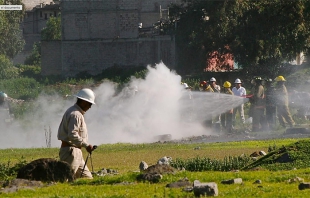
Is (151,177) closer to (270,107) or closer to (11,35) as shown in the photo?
(270,107)

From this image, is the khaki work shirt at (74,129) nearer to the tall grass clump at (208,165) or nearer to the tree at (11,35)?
the tall grass clump at (208,165)

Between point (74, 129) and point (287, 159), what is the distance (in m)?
4.14

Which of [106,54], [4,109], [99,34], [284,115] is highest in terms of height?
[99,34]

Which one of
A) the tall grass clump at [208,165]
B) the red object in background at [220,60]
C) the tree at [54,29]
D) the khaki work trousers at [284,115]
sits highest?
the tree at [54,29]

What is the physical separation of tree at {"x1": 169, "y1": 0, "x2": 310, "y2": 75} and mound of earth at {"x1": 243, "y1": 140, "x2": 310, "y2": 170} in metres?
35.9

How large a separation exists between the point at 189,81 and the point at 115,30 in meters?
21.9

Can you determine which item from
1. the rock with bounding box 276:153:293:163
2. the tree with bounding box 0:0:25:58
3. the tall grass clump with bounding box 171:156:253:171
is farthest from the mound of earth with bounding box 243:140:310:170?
the tree with bounding box 0:0:25:58

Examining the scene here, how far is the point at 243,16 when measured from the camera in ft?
183

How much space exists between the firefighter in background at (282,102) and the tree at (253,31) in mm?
16943

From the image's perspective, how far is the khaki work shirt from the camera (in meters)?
15.6

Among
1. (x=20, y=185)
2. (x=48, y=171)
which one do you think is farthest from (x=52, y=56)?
(x=20, y=185)

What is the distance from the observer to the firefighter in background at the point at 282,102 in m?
35.4

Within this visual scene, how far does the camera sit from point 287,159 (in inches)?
669

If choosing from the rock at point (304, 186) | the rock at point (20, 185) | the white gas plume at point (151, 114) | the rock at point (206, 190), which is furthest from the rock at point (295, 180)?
the white gas plume at point (151, 114)
